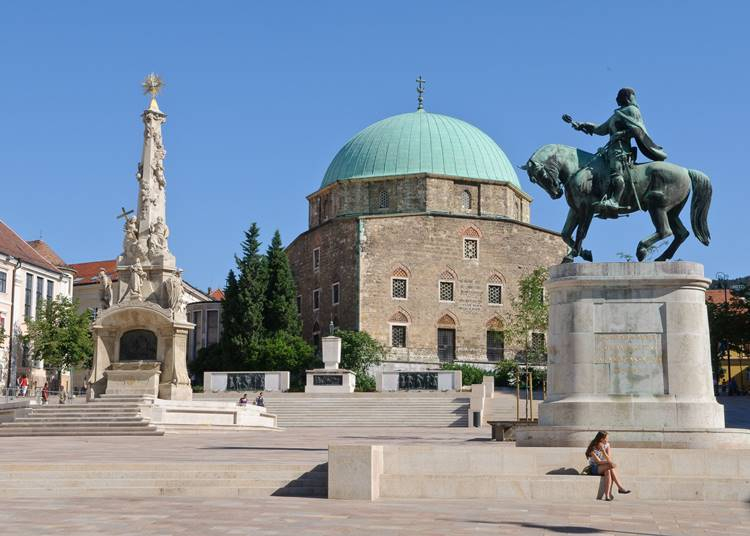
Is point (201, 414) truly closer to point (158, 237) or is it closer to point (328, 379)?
point (158, 237)

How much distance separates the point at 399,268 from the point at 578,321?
43321mm

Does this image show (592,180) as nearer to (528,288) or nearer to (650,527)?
(650,527)

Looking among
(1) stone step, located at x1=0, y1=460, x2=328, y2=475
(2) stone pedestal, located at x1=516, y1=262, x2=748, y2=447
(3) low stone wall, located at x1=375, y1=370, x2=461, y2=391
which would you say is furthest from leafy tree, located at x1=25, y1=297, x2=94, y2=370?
(2) stone pedestal, located at x1=516, y1=262, x2=748, y2=447

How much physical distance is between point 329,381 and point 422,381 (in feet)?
13.8

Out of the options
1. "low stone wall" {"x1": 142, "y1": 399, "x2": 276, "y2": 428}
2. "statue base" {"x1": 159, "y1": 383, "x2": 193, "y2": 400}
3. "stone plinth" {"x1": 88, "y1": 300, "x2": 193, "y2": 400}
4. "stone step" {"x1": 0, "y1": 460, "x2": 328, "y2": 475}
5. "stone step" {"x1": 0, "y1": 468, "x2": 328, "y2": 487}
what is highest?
"stone plinth" {"x1": 88, "y1": 300, "x2": 193, "y2": 400}

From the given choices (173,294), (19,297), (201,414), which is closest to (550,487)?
(201,414)

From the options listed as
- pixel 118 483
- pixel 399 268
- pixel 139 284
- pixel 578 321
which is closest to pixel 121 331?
pixel 139 284

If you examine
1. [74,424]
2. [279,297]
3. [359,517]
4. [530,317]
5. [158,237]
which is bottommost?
[359,517]

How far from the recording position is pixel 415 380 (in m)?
43.0

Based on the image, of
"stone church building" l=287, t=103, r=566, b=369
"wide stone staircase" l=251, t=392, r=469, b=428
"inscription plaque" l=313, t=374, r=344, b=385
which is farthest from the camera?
"stone church building" l=287, t=103, r=566, b=369

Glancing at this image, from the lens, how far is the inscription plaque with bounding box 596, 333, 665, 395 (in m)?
12.9

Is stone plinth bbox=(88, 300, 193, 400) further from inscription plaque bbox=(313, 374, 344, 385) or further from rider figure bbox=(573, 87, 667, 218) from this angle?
rider figure bbox=(573, 87, 667, 218)

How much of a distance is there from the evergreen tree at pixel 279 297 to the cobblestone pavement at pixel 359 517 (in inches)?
1718

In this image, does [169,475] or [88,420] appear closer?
[169,475]
